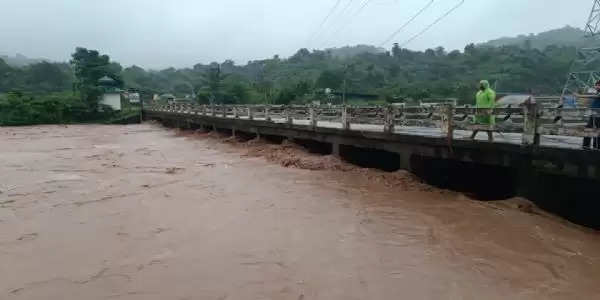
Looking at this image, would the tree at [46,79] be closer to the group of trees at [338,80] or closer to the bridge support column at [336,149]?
the group of trees at [338,80]

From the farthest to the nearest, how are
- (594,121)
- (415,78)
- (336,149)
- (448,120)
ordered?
(415,78) < (336,149) < (448,120) < (594,121)

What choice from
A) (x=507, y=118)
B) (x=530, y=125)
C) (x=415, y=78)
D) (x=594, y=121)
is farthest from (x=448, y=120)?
(x=415, y=78)

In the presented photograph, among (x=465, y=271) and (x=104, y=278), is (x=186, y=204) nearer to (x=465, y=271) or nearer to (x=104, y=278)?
(x=104, y=278)

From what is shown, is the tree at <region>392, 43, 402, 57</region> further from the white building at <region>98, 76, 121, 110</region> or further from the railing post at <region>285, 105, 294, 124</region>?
Result: the railing post at <region>285, 105, 294, 124</region>

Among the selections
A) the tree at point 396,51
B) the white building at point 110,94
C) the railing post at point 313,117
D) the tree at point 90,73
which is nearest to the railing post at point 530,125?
the railing post at point 313,117

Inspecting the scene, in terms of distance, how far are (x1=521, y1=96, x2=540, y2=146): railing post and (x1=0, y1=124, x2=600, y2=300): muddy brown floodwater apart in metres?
1.13

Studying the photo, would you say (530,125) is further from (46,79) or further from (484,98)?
(46,79)

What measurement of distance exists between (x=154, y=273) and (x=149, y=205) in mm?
3753

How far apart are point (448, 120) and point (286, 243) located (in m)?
4.48

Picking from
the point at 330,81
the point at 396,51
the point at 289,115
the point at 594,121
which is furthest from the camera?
the point at 396,51

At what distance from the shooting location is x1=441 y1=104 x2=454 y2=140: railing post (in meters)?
8.64

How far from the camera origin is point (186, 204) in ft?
28.8

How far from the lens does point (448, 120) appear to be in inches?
342

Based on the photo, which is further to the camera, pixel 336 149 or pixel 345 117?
pixel 336 149
